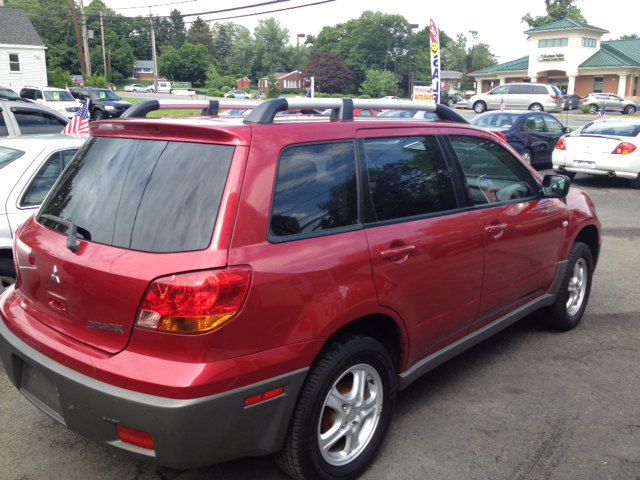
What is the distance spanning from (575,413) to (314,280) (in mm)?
2134

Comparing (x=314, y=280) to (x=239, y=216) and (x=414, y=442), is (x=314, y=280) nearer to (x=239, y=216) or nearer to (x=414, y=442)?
(x=239, y=216)

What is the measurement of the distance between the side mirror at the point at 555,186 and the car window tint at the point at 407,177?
1.21 metres

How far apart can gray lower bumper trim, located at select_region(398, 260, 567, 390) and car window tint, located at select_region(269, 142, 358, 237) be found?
100 centimetres

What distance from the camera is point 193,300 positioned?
230cm

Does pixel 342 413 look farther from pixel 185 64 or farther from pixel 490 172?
pixel 185 64

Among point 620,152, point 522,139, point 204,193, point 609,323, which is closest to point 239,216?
point 204,193

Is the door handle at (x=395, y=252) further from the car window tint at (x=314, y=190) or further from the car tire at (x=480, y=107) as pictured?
the car tire at (x=480, y=107)

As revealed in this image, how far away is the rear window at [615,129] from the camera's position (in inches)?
517

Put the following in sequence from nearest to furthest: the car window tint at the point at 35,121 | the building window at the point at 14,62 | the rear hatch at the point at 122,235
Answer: the rear hatch at the point at 122,235
the car window tint at the point at 35,121
the building window at the point at 14,62

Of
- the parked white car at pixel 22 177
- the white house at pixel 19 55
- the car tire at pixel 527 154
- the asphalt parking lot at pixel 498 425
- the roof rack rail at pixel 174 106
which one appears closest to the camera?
the asphalt parking lot at pixel 498 425

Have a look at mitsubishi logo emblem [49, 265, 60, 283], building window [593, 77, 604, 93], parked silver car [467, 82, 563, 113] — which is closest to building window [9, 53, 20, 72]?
parked silver car [467, 82, 563, 113]

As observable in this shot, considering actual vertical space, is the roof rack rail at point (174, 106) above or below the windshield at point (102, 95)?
below

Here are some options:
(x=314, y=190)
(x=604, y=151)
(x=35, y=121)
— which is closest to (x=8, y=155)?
(x=314, y=190)

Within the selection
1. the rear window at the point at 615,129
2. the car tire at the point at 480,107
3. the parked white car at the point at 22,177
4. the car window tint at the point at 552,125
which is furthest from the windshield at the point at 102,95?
the parked white car at the point at 22,177
